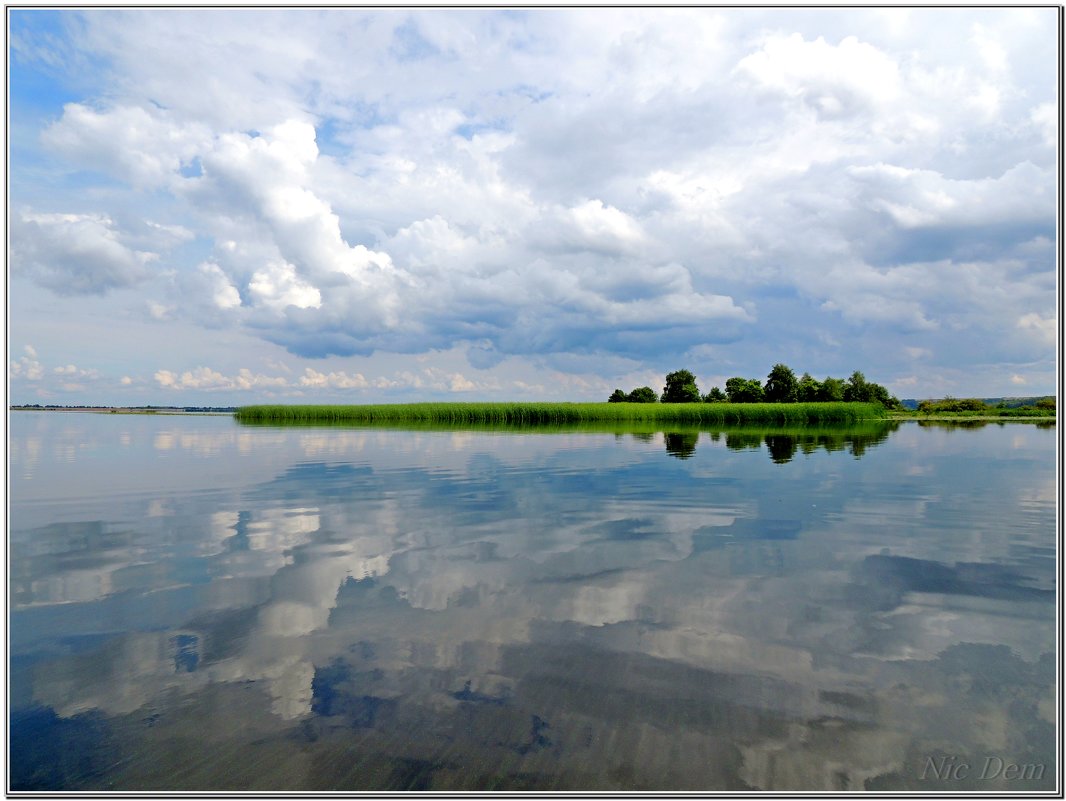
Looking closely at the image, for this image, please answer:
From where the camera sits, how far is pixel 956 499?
1409 centimetres

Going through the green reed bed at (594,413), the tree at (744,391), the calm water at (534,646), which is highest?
the tree at (744,391)

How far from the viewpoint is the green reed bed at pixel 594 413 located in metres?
63.6

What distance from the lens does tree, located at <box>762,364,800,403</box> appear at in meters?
89.6

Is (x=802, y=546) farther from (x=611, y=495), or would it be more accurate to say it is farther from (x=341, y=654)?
(x=341, y=654)

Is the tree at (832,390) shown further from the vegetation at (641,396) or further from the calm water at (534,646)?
the calm water at (534,646)

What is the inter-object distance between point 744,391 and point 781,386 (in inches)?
225

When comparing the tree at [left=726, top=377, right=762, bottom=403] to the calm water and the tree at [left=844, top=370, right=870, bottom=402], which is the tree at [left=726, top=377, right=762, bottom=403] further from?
the calm water

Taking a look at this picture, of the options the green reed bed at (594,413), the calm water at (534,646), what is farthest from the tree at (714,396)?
the calm water at (534,646)

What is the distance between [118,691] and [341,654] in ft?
5.99

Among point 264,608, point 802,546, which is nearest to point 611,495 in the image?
point 802,546

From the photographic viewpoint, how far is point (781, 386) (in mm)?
90625

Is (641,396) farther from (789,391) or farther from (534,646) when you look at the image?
(534,646)

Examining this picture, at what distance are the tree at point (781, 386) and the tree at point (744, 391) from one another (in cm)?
118

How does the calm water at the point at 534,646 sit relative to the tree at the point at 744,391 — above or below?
below
